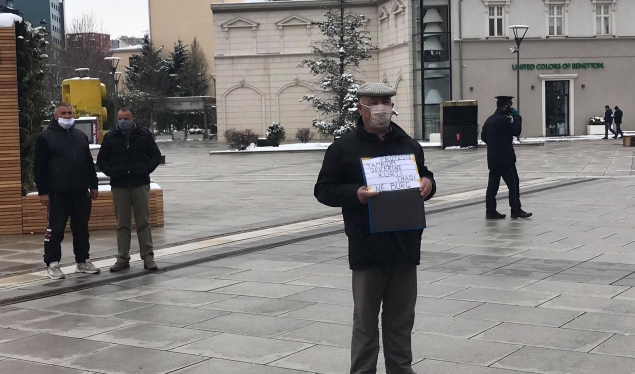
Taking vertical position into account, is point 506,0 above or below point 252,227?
above

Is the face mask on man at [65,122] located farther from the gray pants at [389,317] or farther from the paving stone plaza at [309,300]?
the gray pants at [389,317]

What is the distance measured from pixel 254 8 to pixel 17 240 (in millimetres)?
47412

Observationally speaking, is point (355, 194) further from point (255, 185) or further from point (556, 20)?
point (556, 20)

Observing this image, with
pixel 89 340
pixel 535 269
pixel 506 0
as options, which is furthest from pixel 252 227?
pixel 506 0

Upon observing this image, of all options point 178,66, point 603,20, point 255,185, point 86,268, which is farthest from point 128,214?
point 178,66

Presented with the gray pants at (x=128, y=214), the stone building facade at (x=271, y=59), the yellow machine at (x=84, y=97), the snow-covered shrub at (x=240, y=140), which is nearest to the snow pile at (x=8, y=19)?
the gray pants at (x=128, y=214)

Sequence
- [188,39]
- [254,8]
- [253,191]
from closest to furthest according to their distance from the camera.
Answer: [253,191], [254,8], [188,39]

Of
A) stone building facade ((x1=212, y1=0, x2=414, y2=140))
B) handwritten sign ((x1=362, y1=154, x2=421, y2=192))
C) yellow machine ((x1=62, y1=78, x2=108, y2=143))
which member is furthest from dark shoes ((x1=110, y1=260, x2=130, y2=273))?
stone building facade ((x1=212, y1=0, x2=414, y2=140))

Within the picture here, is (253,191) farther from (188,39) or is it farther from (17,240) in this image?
(188,39)

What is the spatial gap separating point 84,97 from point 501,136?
22.3 meters

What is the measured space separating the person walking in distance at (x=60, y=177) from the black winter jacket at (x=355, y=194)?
191 inches

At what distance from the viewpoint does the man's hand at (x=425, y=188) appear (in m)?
4.96

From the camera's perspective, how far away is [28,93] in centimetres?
1327

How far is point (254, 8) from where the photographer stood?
58031mm
